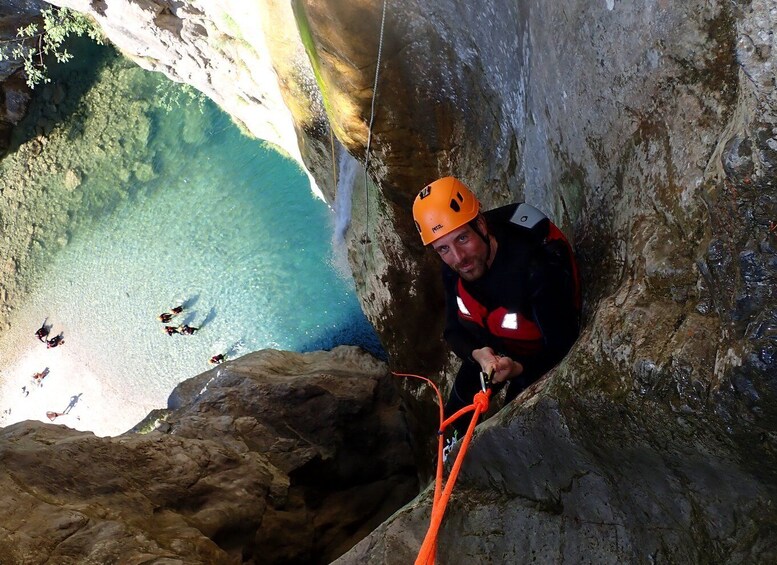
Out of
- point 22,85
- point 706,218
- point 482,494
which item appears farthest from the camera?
point 22,85

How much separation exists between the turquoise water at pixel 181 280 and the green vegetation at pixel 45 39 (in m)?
1.66

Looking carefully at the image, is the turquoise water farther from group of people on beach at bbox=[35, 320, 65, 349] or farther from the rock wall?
the rock wall

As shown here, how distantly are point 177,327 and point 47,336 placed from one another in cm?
417

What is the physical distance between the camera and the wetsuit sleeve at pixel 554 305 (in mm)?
3184

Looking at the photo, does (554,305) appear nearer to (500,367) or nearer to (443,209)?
(500,367)

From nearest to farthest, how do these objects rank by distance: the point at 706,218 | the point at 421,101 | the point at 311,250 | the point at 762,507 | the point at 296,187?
1. the point at 762,507
2. the point at 706,218
3. the point at 421,101
4. the point at 311,250
5. the point at 296,187

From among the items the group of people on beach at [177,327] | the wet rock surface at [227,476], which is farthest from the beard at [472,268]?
the group of people on beach at [177,327]

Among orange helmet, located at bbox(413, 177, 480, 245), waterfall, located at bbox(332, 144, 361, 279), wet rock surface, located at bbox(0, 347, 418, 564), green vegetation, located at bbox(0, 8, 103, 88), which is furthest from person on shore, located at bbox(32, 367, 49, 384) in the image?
orange helmet, located at bbox(413, 177, 480, 245)

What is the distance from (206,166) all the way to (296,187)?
262cm

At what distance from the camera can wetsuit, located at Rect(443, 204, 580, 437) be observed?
3213 millimetres

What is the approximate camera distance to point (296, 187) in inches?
456

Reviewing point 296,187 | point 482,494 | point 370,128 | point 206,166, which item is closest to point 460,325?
point 482,494

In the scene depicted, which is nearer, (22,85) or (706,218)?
(706,218)

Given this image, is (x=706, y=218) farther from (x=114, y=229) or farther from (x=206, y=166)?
(x=114, y=229)
